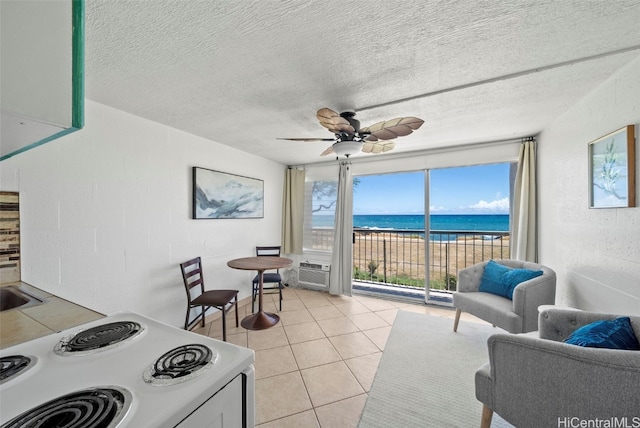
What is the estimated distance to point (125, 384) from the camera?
0.65 meters

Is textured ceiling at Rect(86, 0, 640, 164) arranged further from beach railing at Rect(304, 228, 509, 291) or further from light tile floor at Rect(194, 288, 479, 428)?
light tile floor at Rect(194, 288, 479, 428)

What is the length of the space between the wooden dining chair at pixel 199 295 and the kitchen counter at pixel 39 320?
1199 mm

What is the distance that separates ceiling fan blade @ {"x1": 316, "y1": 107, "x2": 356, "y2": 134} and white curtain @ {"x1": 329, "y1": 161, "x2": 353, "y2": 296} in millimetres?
1915

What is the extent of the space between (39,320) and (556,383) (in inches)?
88.5

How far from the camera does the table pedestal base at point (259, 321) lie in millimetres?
2678

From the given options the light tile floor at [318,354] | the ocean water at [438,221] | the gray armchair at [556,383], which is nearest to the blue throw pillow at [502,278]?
the light tile floor at [318,354]

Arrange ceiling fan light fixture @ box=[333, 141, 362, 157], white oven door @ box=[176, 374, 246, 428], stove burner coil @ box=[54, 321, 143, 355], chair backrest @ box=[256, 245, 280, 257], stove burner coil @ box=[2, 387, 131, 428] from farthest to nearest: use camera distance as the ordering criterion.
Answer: chair backrest @ box=[256, 245, 280, 257]
ceiling fan light fixture @ box=[333, 141, 362, 157]
stove burner coil @ box=[54, 321, 143, 355]
white oven door @ box=[176, 374, 246, 428]
stove burner coil @ box=[2, 387, 131, 428]

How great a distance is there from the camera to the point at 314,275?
13.2 ft

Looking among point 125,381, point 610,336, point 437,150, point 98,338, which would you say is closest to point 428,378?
point 610,336

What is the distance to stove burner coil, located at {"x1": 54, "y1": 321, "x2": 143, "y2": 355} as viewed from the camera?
0.78m

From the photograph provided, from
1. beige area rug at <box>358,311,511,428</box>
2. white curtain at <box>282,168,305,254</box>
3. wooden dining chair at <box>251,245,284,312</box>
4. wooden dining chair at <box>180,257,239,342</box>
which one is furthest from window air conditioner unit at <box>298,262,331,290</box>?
wooden dining chair at <box>180,257,239,342</box>

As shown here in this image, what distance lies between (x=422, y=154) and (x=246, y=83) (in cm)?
270

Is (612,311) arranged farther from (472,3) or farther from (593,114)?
(472,3)

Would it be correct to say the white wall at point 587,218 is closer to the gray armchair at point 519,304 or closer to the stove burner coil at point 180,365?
the gray armchair at point 519,304
